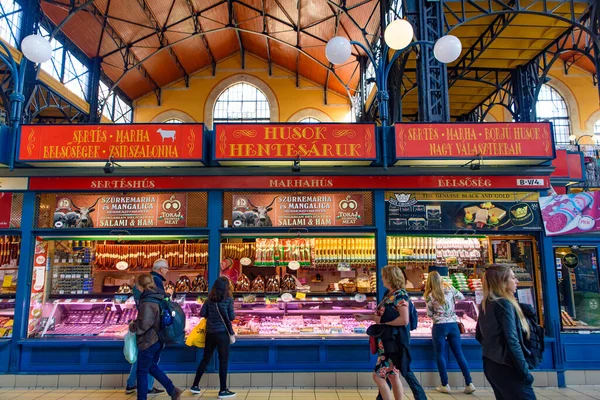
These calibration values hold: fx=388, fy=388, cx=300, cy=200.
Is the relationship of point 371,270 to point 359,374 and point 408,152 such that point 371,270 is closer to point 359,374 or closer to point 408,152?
point 359,374

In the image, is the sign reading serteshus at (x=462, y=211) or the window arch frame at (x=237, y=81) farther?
→ the window arch frame at (x=237, y=81)

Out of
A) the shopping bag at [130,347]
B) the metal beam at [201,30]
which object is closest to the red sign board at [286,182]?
the shopping bag at [130,347]

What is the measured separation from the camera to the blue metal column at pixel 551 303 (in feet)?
17.6

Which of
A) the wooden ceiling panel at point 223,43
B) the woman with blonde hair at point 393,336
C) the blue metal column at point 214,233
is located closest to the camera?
the woman with blonde hair at point 393,336

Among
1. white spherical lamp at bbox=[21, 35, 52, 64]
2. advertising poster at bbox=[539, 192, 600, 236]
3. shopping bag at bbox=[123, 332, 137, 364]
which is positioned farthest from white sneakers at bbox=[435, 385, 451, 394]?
white spherical lamp at bbox=[21, 35, 52, 64]

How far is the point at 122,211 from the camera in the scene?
571 cm

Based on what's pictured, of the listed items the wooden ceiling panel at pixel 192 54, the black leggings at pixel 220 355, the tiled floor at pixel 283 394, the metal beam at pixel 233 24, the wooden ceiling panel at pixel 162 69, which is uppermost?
the metal beam at pixel 233 24

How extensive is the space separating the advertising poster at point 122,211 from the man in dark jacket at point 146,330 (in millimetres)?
1519

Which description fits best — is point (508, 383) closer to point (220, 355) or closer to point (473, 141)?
point (220, 355)

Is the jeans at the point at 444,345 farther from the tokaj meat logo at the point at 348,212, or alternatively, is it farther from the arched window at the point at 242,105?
the arched window at the point at 242,105

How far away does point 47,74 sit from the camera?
1237 centimetres

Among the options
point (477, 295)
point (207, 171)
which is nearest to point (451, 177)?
point (477, 295)

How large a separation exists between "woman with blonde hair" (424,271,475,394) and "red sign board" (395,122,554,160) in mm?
1644

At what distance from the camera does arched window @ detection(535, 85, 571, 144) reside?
1906 cm
